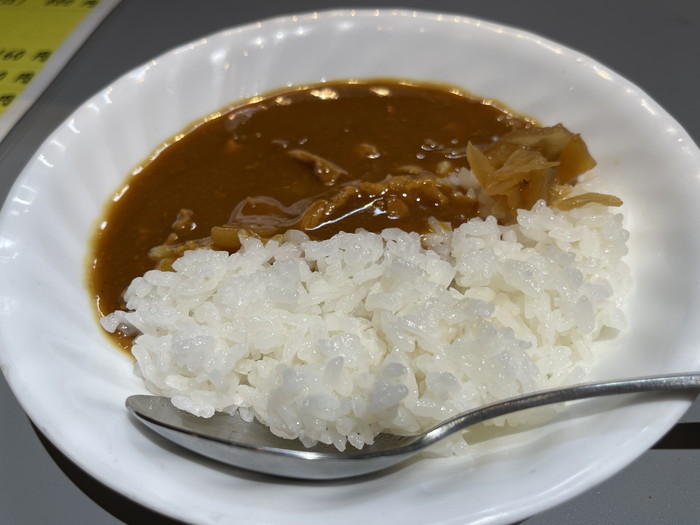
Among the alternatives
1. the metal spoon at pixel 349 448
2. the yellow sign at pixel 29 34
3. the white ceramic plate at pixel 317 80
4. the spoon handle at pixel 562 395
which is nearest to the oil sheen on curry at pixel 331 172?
the white ceramic plate at pixel 317 80

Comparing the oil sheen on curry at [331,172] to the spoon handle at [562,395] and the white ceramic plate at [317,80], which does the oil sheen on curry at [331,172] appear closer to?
the white ceramic plate at [317,80]

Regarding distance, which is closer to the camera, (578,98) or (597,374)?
(597,374)

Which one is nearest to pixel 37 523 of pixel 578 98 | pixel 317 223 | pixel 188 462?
pixel 188 462

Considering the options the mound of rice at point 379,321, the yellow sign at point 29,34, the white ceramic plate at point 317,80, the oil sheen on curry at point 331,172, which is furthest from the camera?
the yellow sign at point 29,34

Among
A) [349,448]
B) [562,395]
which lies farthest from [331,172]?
[562,395]

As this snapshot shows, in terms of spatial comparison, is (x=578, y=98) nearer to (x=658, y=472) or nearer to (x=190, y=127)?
(x=658, y=472)

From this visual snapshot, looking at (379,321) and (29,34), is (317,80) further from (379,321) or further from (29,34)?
(29,34)
